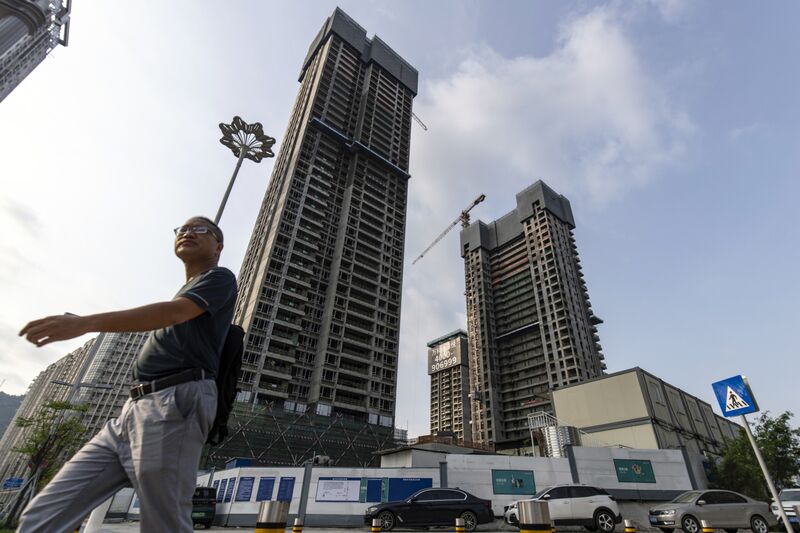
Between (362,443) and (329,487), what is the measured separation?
33.1 meters

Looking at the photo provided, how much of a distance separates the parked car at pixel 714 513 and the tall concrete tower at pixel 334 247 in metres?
41.6

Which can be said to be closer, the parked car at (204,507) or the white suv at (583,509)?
the white suv at (583,509)

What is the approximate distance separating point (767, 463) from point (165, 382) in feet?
120

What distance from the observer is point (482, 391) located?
3282 inches

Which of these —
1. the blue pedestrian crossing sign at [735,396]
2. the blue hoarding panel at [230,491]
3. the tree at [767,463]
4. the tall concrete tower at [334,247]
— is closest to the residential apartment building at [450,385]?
the tall concrete tower at [334,247]

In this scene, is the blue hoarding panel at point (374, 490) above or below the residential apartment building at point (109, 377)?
below

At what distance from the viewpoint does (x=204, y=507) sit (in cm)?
1570

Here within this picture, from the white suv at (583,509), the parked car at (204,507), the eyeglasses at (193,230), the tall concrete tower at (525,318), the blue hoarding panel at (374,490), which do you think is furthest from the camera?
the tall concrete tower at (525,318)

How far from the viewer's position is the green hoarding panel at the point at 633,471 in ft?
62.4

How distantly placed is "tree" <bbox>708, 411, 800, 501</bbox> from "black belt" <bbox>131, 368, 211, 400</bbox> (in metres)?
33.5

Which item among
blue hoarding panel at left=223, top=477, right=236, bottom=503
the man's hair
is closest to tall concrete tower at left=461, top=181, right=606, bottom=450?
blue hoarding panel at left=223, top=477, right=236, bottom=503

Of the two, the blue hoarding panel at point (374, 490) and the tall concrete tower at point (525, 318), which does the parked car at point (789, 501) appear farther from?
the tall concrete tower at point (525, 318)

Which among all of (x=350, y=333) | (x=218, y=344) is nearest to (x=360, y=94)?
(x=350, y=333)

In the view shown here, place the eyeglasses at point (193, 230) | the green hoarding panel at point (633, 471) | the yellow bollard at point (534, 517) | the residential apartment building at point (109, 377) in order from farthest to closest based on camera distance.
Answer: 1. the residential apartment building at point (109, 377)
2. the green hoarding panel at point (633, 471)
3. the yellow bollard at point (534, 517)
4. the eyeglasses at point (193, 230)
